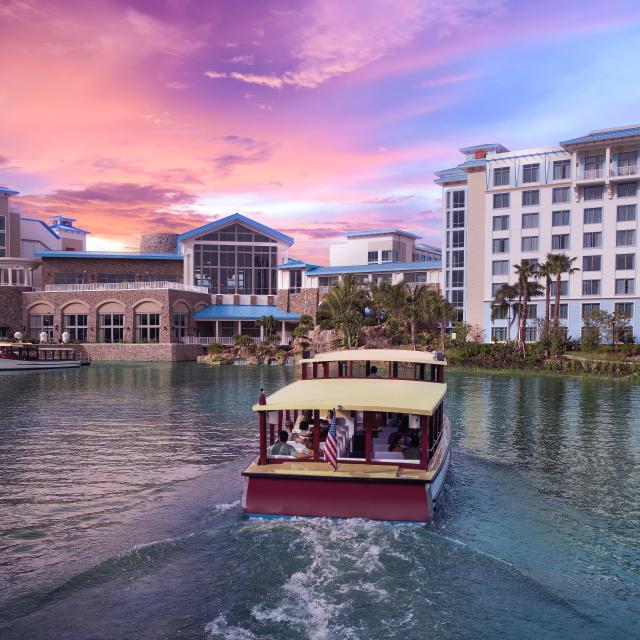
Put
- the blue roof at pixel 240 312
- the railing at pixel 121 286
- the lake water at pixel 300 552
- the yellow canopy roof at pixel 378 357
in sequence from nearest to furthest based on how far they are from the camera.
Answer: the lake water at pixel 300 552 < the yellow canopy roof at pixel 378 357 < the railing at pixel 121 286 < the blue roof at pixel 240 312

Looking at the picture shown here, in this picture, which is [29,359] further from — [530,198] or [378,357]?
[530,198]

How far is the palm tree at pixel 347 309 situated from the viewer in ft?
256

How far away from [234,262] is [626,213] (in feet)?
185

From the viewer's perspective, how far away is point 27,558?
46.2 feet

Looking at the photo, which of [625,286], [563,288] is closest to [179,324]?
[563,288]

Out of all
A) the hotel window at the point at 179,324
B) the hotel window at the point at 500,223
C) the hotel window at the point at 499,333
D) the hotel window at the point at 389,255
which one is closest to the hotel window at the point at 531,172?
the hotel window at the point at 500,223

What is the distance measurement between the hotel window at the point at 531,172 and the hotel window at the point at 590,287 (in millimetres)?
13991

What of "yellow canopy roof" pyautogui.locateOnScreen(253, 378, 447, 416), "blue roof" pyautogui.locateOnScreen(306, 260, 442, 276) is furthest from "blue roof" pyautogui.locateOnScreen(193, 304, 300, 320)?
"yellow canopy roof" pyautogui.locateOnScreen(253, 378, 447, 416)

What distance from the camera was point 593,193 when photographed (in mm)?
75375

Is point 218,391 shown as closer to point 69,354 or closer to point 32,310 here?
point 69,354

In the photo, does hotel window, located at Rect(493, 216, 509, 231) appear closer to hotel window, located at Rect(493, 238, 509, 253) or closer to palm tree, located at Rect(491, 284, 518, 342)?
hotel window, located at Rect(493, 238, 509, 253)

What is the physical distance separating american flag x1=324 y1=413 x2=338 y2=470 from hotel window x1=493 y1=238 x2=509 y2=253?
70.1m

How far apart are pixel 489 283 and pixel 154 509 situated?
7002 cm

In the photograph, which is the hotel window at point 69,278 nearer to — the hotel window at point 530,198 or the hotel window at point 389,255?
the hotel window at point 389,255
